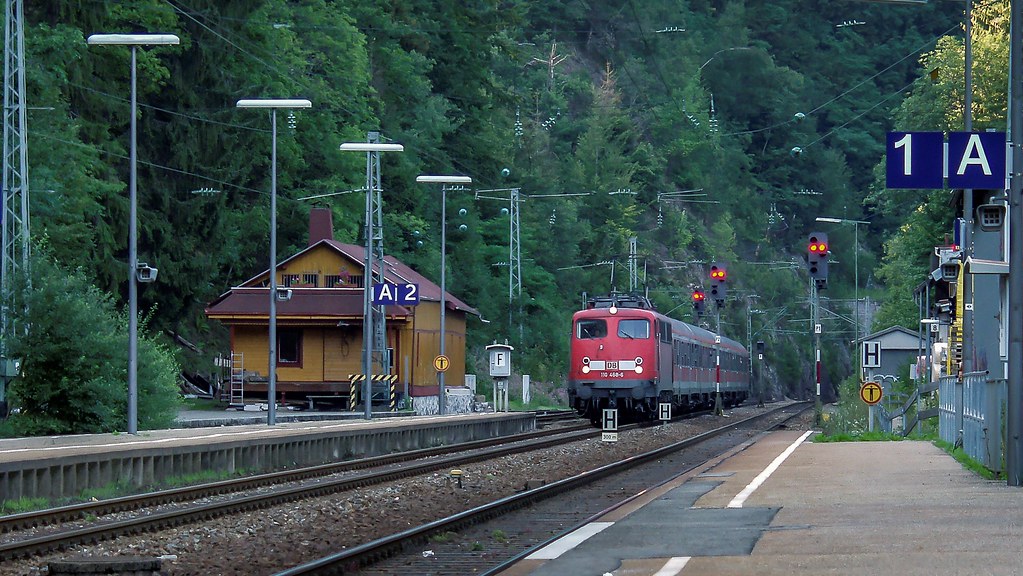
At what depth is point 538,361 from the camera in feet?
251

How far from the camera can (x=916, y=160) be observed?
21.2m

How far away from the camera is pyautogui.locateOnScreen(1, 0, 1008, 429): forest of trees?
5466 cm

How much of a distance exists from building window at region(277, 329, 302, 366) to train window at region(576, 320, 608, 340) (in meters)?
16.3

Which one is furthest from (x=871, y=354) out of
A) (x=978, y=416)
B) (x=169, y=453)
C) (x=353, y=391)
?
(x=353, y=391)

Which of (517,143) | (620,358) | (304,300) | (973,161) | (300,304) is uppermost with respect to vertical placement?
(517,143)

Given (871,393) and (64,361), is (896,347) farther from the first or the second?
(64,361)

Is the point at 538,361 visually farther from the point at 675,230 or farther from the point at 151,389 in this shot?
the point at 151,389

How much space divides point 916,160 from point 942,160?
0.33 m

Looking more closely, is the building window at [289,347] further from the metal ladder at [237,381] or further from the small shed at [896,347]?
the small shed at [896,347]

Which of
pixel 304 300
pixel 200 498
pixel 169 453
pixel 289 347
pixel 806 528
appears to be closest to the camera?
pixel 806 528

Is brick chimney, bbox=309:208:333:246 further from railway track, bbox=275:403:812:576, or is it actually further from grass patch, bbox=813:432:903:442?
railway track, bbox=275:403:812:576

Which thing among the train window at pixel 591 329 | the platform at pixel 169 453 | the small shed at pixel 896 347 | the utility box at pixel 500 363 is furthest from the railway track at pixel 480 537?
the small shed at pixel 896 347

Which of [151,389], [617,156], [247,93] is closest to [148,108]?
[247,93]

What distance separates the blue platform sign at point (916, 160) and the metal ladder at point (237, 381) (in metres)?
37.5
